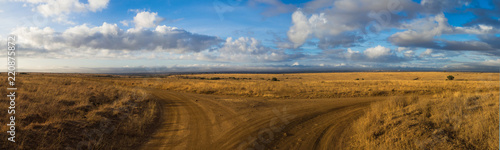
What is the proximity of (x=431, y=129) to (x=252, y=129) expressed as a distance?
6.10 m

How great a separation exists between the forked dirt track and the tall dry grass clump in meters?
0.89

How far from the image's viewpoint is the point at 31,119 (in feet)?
25.3

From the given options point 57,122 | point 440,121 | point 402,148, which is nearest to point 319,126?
point 402,148

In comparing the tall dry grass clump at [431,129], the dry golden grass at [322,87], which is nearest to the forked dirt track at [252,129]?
the tall dry grass clump at [431,129]

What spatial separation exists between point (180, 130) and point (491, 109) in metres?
12.4

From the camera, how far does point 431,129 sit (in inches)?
287

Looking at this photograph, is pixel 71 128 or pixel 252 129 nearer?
pixel 71 128

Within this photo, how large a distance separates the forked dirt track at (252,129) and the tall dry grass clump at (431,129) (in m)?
0.89

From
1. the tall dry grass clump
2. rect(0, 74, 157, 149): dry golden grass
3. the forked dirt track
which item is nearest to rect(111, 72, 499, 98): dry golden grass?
the forked dirt track

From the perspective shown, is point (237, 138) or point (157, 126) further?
point (157, 126)

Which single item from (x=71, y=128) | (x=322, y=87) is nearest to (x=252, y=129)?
(x=71, y=128)

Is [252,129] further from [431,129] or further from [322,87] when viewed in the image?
[322,87]

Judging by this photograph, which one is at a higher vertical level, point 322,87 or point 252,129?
point 322,87

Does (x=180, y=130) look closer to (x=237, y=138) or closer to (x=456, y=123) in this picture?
(x=237, y=138)
